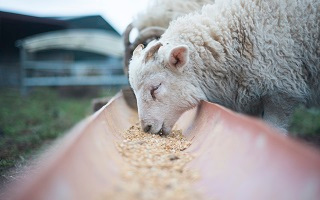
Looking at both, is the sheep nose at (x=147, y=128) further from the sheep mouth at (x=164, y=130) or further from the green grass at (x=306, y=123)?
the green grass at (x=306, y=123)

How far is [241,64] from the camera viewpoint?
3.07 m

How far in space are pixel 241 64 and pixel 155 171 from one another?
5.86 ft

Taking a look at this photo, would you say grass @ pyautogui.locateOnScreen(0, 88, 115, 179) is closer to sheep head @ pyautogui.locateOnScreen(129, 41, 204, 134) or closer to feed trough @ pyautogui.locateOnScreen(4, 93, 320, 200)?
sheep head @ pyautogui.locateOnScreen(129, 41, 204, 134)

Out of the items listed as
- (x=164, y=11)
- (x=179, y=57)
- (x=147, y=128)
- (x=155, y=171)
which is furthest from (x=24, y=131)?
(x=155, y=171)

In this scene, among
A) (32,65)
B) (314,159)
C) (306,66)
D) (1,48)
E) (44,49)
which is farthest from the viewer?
(44,49)

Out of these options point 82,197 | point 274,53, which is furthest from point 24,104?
point 82,197

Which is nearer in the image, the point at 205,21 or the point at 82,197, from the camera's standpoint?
the point at 82,197

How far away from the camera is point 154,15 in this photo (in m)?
4.79

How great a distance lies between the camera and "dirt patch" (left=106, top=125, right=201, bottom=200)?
120 centimetres

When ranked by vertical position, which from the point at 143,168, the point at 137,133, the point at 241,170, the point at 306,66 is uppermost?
the point at 306,66

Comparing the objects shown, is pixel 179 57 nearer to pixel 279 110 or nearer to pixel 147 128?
pixel 147 128

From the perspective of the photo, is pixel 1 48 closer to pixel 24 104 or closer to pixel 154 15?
pixel 24 104

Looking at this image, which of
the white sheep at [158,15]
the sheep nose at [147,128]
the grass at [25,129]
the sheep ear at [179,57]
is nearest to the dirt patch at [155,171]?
the sheep nose at [147,128]

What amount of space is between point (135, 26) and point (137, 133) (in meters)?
2.70
